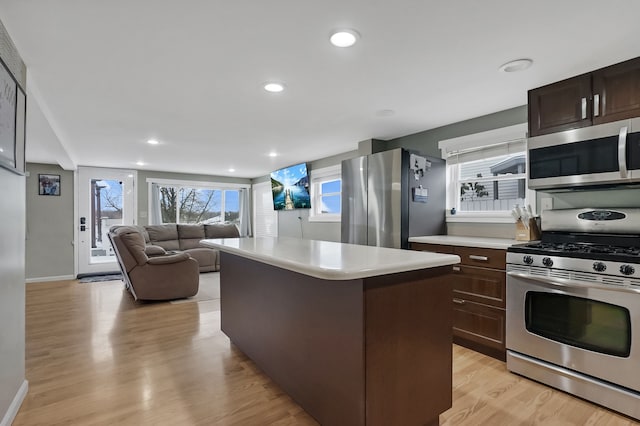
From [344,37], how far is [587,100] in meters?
1.80

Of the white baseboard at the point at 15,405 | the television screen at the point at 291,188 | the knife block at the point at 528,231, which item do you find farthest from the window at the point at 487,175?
the white baseboard at the point at 15,405

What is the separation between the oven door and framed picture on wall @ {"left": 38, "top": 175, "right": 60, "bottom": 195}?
24.5 ft

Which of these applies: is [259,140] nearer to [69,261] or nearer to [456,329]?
[456,329]

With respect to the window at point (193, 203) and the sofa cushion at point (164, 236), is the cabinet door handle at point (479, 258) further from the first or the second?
the window at point (193, 203)

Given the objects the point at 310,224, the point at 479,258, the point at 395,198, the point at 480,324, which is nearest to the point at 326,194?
the point at 310,224

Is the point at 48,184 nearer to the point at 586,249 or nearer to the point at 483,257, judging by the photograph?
the point at 483,257

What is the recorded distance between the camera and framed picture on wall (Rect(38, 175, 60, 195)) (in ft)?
19.8

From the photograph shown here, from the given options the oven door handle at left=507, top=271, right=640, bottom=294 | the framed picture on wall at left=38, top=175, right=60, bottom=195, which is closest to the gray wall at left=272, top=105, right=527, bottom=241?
the oven door handle at left=507, top=271, right=640, bottom=294

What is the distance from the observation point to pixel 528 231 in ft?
8.99

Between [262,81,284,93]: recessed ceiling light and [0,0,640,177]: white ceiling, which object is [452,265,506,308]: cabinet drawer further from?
[262,81,284,93]: recessed ceiling light

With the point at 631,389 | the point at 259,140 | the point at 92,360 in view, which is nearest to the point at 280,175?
the point at 259,140

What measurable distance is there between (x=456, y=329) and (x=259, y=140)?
10.7 feet

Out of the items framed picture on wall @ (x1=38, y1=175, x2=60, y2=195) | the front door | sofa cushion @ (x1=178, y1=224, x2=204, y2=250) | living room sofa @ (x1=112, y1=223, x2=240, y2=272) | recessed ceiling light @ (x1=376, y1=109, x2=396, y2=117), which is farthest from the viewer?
sofa cushion @ (x1=178, y1=224, x2=204, y2=250)

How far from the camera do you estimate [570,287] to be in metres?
2.09
